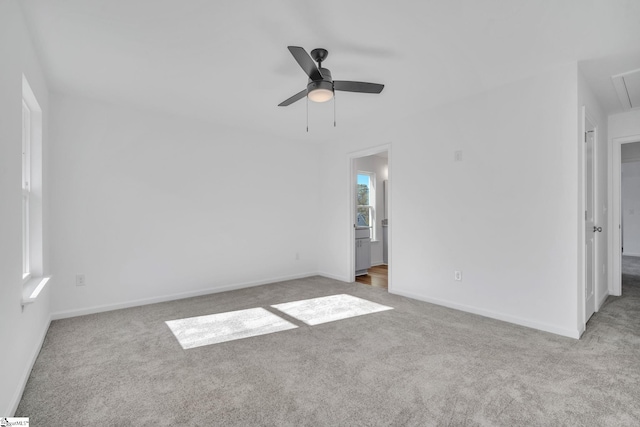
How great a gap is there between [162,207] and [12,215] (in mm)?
2259

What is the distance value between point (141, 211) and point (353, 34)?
328cm

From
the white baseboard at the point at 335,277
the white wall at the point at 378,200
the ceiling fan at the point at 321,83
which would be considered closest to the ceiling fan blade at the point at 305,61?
the ceiling fan at the point at 321,83

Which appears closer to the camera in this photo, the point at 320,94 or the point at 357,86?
the point at 320,94

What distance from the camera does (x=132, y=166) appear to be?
3.89 meters

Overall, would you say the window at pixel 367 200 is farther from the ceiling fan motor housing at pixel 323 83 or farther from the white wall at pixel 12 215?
the white wall at pixel 12 215

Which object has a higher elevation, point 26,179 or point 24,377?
point 26,179

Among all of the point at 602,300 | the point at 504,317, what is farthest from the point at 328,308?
the point at 602,300

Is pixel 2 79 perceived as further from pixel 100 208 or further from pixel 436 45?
pixel 436 45

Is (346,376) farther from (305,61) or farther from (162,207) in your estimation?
(162,207)

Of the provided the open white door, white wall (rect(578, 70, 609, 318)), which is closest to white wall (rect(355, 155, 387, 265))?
white wall (rect(578, 70, 609, 318))

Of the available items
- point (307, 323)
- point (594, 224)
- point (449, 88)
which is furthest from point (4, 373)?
point (594, 224)

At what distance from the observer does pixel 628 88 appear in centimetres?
323

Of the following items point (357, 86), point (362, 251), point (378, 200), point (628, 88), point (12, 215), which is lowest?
point (362, 251)

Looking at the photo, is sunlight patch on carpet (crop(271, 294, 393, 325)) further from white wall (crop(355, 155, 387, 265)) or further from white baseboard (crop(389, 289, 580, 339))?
white wall (crop(355, 155, 387, 265))
